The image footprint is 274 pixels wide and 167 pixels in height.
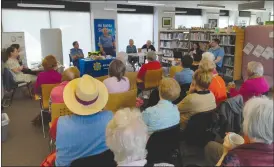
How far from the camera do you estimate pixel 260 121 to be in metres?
1.37

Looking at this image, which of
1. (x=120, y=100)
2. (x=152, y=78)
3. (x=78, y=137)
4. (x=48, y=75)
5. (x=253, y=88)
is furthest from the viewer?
(x=152, y=78)

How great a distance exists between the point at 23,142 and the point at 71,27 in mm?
8104

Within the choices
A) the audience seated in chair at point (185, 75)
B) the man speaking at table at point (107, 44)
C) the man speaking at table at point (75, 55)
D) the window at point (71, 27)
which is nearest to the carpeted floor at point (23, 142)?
the audience seated in chair at point (185, 75)

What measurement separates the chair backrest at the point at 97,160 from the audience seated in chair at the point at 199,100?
127 cm

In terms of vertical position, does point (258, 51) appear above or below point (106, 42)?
below

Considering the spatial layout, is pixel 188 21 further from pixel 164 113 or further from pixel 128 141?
pixel 128 141

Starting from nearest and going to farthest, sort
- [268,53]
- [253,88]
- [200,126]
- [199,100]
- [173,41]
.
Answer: [200,126], [199,100], [253,88], [268,53], [173,41]

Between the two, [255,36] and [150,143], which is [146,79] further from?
[255,36]

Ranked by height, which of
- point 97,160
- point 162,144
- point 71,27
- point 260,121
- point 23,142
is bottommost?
point 23,142

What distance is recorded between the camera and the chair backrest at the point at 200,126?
2.50m

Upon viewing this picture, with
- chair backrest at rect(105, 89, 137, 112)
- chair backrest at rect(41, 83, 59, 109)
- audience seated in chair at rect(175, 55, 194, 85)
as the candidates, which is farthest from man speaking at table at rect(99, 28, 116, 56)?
chair backrest at rect(105, 89, 137, 112)

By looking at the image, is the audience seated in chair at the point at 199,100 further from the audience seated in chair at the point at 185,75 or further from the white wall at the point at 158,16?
the white wall at the point at 158,16

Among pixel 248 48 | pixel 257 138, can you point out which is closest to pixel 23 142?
pixel 257 138

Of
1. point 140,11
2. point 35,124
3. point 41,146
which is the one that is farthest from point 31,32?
point 41,146
